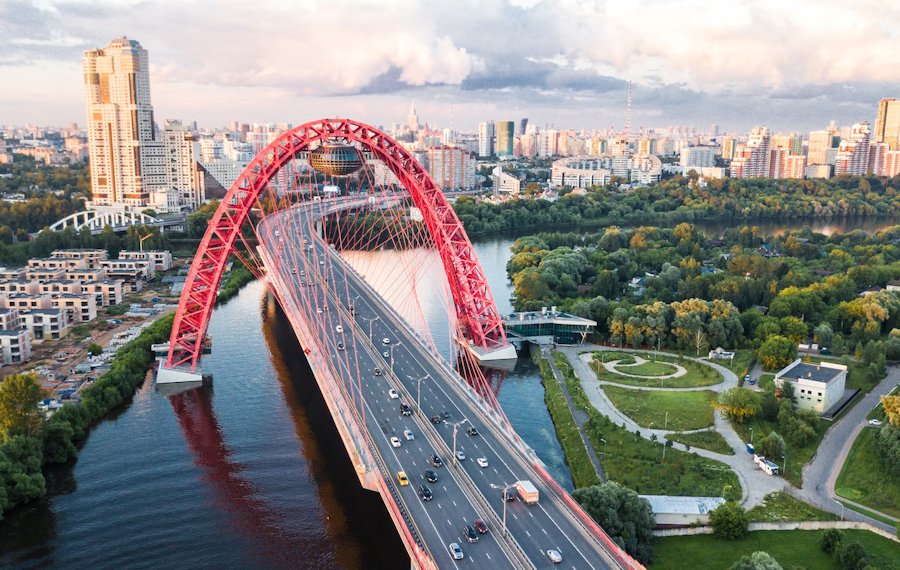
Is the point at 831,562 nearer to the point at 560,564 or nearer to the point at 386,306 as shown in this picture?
the point at 560,564

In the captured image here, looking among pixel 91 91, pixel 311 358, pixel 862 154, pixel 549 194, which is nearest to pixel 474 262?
pixel 311 358

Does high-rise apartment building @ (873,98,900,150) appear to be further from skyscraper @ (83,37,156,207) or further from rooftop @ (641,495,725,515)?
rooftop @ (641,495,725,515)

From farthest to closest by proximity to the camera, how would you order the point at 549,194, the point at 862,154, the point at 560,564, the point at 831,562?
1. the point at 862,154
2. the point at 549,194
3. the point at 831,562
4. the point at 560,564

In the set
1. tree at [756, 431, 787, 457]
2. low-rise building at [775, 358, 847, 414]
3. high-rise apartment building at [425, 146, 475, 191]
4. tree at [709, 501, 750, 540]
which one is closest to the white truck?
tree at [709, 501, 750, 540]

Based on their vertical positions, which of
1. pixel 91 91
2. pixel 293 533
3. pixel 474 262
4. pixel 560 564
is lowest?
pixel 293 533

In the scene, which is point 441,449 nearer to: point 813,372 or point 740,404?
point 740,404

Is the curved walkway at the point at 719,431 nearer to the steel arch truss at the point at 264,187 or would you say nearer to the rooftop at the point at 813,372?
the rooftop at the point at 813,372

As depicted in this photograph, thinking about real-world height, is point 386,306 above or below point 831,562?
above

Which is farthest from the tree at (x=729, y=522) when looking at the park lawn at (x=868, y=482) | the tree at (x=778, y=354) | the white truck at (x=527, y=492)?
the tree at (x=778, y=354)
